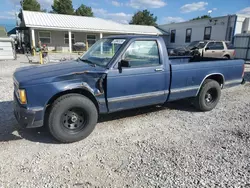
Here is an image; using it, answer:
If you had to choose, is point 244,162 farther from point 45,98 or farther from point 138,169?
point 45,98

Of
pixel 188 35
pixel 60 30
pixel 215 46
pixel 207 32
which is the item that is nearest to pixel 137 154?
pixel 215 46

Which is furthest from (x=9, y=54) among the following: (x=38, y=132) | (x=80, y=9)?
(x=80, y=9)

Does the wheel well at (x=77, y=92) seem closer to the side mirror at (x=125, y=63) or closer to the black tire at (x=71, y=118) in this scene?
the black tire at (x=71, y=118)

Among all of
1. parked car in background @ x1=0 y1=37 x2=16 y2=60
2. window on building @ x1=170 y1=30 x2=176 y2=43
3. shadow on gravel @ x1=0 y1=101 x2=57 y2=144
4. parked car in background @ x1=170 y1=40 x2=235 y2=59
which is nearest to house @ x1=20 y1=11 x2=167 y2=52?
parked car in background @ x1=0 y1=37 x2=16 y2=60

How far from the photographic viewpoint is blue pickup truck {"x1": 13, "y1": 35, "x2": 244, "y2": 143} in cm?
309

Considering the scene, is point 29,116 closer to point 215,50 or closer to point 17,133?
point 17,133

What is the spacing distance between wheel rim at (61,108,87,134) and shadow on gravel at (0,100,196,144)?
0.37 meters

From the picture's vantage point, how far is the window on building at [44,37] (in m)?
21.8

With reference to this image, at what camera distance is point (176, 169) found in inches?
A: 108

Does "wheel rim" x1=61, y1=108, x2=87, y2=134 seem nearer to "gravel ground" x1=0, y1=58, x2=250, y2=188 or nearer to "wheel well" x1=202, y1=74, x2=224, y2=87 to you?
"gravel ground" x1=0, y1=58, x2=250, y2=188

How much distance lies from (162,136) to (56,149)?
6.27 feet

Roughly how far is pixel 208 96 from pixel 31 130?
421 centimetres

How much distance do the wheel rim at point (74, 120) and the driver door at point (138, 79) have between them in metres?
0.55

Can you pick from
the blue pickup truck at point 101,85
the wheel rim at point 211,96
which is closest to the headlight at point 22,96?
the blue pickup truck at point 101,85
